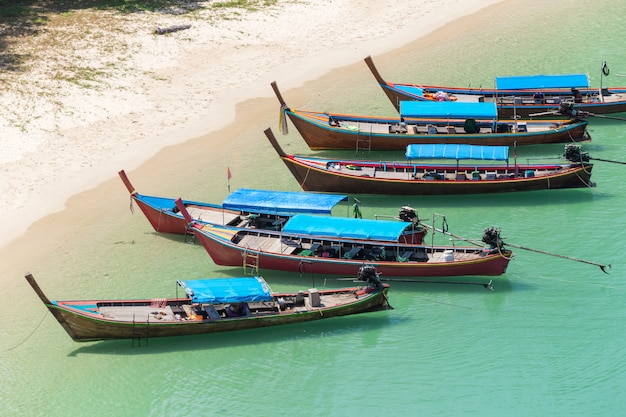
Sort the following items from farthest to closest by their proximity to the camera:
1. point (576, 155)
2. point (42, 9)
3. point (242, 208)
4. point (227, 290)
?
point (42, 9)
point (576, 155)
point (242, 208)
point (227, 290)

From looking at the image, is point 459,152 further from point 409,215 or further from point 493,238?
point 493,238

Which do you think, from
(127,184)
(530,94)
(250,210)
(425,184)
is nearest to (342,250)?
(250,210)

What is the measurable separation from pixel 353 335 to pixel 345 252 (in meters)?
4.31

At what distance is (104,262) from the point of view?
37719 millimetres

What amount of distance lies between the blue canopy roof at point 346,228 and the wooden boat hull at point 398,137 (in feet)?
32.0

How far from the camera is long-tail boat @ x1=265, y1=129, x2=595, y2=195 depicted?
4144 cm

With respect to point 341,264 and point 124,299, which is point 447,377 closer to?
point 341,264

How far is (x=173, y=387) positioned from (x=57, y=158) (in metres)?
17.3

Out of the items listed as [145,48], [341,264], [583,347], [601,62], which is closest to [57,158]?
[145,48]

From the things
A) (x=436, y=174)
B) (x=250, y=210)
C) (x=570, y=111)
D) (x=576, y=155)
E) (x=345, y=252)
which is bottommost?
(x=345, y=252)

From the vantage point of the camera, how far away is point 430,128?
45.6m

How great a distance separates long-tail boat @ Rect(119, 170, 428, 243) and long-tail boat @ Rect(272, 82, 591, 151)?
6271 mm

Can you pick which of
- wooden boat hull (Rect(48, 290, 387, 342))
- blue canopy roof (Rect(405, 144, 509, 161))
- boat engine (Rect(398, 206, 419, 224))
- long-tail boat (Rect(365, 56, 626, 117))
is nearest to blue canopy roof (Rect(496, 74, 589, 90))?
long-tail boat (Rect(365, 56, 626, 117))

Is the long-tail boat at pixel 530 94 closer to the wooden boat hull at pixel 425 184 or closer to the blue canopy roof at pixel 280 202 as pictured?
the wooden boat hull at pixel 425 184
